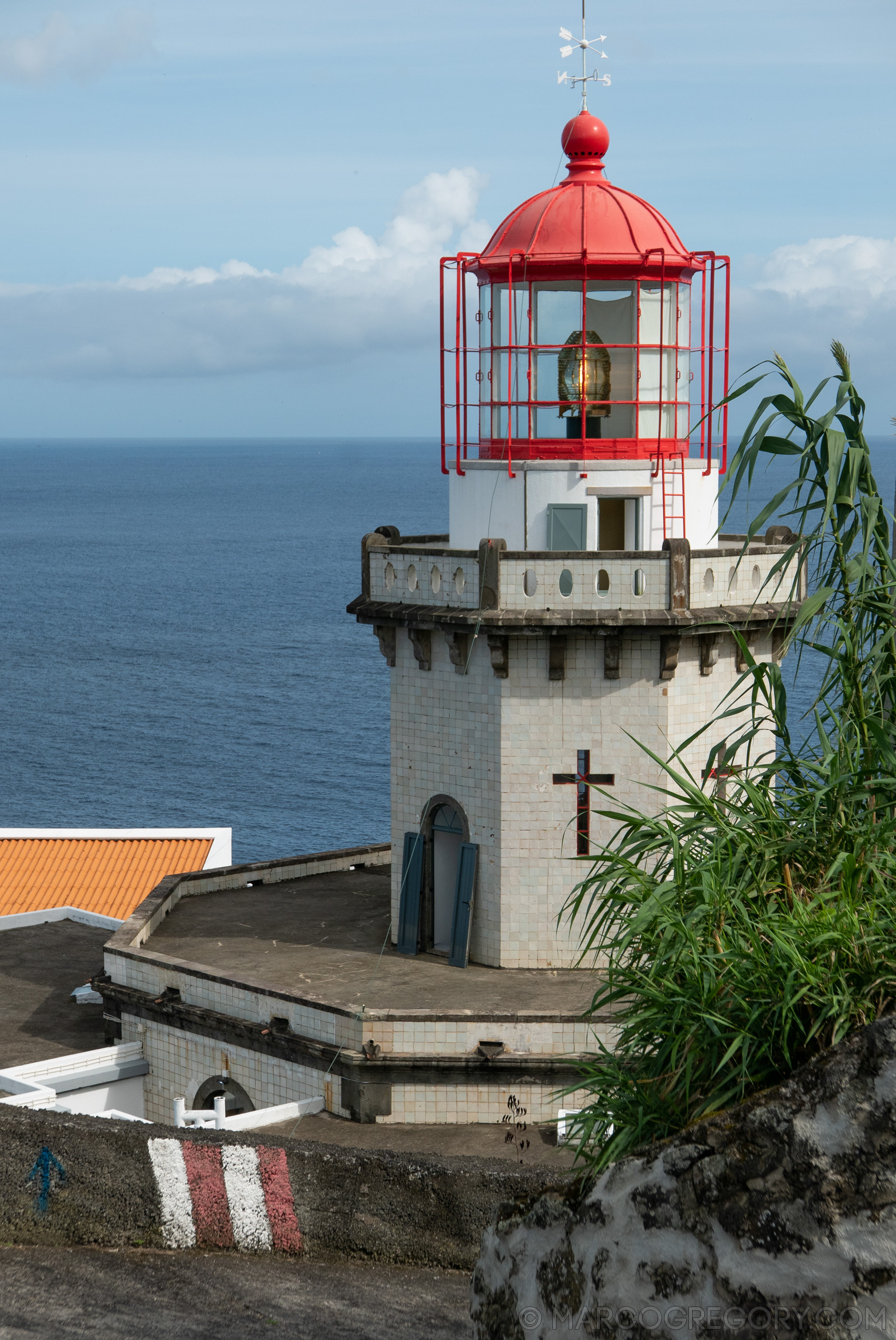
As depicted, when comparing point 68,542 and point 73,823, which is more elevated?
point 68,542

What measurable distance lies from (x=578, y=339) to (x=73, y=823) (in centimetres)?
3811

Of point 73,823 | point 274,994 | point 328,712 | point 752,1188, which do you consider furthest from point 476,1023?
point 328,712

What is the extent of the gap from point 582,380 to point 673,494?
1.78 m

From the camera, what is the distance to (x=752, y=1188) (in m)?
6.46

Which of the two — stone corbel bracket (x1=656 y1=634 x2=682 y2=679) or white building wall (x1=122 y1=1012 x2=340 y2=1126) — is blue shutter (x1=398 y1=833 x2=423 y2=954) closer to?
white building wall (x1=122 y1=1012 x2=340 y2=1126)

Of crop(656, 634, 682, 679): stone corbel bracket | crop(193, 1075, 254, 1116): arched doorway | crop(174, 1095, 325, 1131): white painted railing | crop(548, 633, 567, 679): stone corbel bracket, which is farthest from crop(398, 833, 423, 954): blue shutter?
crop(656, 634, 682, 679): stone corbel bracket

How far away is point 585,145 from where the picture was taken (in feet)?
61.4

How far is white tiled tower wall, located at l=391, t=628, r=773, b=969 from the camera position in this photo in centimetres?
1786

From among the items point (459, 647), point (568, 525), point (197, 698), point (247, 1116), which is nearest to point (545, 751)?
point (459, 647)

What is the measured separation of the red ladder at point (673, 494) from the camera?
733 inches

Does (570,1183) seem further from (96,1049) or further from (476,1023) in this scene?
(96,1049)

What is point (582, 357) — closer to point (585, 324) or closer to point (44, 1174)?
point (585, 324)

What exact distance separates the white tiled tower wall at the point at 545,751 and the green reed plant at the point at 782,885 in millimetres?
8028

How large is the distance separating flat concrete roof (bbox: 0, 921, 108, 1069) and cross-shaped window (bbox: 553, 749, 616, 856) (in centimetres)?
659
